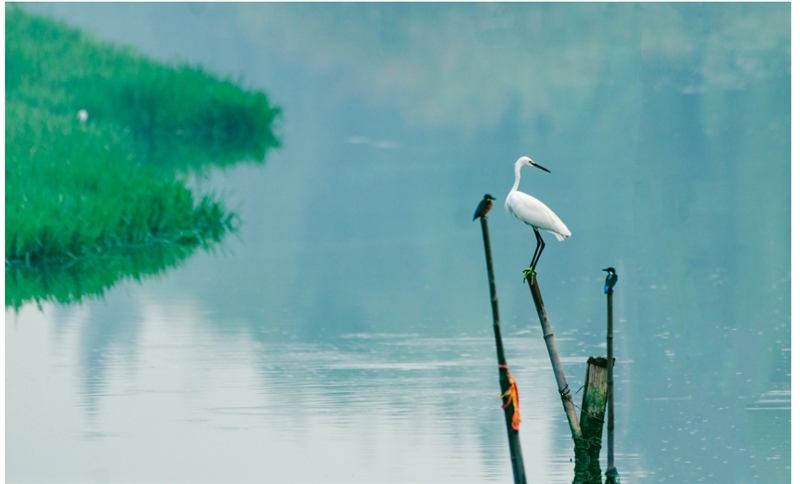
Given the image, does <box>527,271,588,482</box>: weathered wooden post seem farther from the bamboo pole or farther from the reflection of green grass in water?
the reflection of green grass in water

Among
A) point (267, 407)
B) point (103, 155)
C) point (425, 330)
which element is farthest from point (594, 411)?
point (103, 155)

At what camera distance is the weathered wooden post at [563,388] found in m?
7.39

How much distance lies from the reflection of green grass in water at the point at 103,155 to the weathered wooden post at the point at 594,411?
619 centimetres

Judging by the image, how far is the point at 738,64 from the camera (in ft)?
134

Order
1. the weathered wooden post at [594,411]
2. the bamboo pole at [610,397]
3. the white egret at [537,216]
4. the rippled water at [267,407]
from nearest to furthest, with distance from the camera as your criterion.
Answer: the bamboo pole at [610,397] → the weathered wooden post at [594,411] → the rippled water at [267,407] → the white egret at [537,216]

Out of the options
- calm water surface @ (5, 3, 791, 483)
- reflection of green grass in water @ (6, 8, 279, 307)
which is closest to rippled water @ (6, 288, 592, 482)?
calm water surface @ (5, 3, 791, 483)

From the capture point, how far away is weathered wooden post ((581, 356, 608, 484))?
732 cm

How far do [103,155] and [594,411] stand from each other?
1179 cm

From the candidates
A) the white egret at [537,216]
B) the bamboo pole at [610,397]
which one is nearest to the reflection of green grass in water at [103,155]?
the white egret at [537,216]

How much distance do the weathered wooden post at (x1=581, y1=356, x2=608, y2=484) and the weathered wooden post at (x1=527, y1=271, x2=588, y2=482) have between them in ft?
0.11

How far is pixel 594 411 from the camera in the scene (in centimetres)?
739

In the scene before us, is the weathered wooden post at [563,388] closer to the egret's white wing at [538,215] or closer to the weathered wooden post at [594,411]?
the weathered wooden post at [594,411]

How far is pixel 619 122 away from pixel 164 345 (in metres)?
19.7

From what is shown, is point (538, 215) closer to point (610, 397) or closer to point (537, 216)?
point (537, 216)
